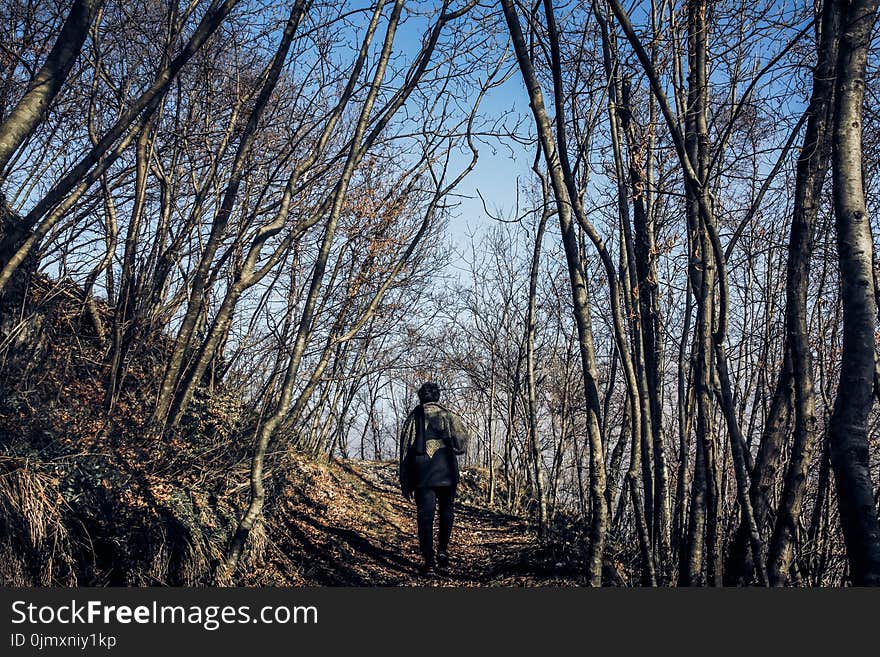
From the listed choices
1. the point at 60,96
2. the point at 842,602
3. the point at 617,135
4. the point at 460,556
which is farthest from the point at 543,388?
the point at 842,602

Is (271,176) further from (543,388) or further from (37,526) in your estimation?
(543,388)

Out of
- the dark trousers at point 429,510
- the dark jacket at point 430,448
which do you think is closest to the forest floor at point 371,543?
the dark trousers at point 429,510

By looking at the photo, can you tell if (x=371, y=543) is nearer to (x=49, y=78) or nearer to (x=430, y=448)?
(x=430, y=448)

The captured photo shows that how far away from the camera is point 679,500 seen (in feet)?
22.4

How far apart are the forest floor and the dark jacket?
120 centimetres

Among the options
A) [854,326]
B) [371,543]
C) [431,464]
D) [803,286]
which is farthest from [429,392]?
[854,326]

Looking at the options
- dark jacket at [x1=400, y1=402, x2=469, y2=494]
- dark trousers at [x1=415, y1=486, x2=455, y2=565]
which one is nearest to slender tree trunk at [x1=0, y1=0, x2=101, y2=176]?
dark jacket at [x1=400, y1=402, x2=469, y2=494]

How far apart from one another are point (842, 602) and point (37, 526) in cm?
570

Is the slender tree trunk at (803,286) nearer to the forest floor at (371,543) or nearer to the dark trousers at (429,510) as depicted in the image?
the forest floor at (371,543)

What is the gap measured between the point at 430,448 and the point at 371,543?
2.86m

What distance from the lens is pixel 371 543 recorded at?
33.0 ft

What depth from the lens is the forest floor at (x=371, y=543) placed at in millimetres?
7946

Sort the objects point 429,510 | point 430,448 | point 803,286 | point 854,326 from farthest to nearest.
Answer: point 430,448, point 429,510, point 803,286, point 854,326

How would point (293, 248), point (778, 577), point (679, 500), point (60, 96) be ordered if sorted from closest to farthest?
point (778, 577), point (679, 500), point (60, 96), point (293, 248)
